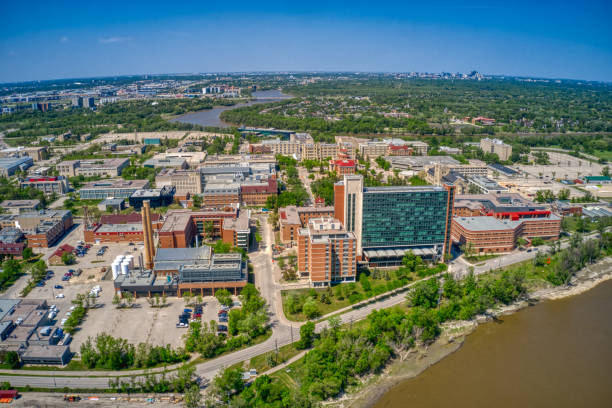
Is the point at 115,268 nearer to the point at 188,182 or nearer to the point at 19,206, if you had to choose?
the point at 188,182

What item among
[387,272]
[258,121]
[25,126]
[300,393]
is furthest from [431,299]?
[25,126]

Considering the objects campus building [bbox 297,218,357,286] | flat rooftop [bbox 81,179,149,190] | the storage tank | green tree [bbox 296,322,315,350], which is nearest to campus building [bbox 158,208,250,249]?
the storage tank

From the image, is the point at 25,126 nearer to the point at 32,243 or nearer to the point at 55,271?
the point at 32,243

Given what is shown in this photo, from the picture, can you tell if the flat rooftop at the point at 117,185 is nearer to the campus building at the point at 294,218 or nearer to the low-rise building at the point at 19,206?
the low-rise building at the point at 19,206

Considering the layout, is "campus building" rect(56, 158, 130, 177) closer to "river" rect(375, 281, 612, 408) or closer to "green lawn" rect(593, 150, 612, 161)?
"river" rect(375, 281, 612, 408)

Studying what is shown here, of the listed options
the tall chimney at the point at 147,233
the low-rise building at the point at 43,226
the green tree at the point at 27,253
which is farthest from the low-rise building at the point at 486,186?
the green tree at the point at 27,253

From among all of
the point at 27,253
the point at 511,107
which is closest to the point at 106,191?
the point at 27,253
